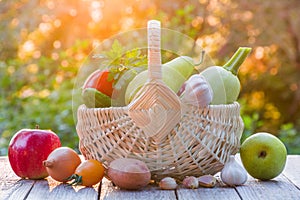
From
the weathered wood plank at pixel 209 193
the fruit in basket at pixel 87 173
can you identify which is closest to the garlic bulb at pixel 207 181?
the weathered wood plank at pixel 209 193

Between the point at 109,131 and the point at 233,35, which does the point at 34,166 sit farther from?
the point at 233,35

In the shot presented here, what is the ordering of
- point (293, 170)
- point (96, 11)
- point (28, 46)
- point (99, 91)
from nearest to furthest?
point (99, 91)
point (293, 170)
point (96, 11)
point (28, 46)

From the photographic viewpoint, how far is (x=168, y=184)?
4.12 feet

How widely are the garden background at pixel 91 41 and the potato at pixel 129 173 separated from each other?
1.19 metres

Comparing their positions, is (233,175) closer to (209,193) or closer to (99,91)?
(209,193)

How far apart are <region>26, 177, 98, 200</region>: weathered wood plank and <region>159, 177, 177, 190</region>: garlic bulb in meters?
0.15

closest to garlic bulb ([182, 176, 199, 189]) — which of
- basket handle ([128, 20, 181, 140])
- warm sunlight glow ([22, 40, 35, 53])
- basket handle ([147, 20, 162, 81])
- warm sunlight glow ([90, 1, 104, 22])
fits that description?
basket handle ([128, 20, 181, 140])

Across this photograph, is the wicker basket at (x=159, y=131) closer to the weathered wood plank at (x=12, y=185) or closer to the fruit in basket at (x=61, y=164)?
the fruit in basket at (x=61, y=164)

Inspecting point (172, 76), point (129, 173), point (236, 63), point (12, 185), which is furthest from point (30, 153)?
point (236, 63)

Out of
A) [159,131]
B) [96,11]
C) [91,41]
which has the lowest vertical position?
[159,131]

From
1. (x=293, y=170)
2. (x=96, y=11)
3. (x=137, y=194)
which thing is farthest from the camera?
(x=96, y=11)

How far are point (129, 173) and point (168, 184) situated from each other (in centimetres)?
9

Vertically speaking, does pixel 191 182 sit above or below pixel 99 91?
below

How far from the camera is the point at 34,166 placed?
141 centimetres
